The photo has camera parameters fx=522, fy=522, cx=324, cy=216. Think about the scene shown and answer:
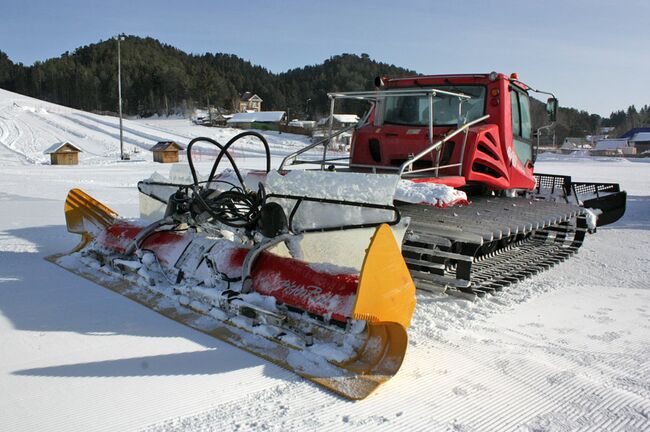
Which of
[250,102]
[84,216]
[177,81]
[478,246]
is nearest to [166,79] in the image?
[177,81]

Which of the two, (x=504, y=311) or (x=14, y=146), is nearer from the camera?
(x=504, y=311)

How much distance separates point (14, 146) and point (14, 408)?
126 ft

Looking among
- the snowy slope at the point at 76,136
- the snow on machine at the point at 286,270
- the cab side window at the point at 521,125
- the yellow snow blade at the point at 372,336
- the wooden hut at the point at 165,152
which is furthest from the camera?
the snowy slope at the point at 76,136

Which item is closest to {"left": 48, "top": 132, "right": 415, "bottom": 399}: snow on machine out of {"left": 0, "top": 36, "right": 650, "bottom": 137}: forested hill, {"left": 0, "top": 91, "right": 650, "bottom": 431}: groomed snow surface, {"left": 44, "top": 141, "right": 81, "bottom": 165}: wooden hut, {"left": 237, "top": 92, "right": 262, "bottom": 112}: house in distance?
{"left": 0, "top": 91, "right": 650, "bottom": 431}: groomed snow surface

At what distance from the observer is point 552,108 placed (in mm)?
6969

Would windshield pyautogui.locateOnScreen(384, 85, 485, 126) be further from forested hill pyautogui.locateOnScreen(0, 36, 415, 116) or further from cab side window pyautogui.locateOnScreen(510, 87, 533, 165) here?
forested hill pyautogui.locateOnScreen(0, 36, 415, 116)

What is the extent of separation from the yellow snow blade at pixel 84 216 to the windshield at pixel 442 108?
11.6 feet

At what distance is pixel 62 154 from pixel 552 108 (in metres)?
26.8

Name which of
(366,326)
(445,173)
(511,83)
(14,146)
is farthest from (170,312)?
(14,146)

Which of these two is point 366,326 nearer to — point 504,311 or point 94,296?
point 504,311

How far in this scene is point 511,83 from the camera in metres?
6.23

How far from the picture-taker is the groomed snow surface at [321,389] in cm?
249

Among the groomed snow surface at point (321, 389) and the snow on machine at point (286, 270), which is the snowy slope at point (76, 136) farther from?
the groomed snow surface at point (321, 389)

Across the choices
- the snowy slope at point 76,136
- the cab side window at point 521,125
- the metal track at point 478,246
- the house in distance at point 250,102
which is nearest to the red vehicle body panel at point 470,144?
the cab side window at point 521,125
